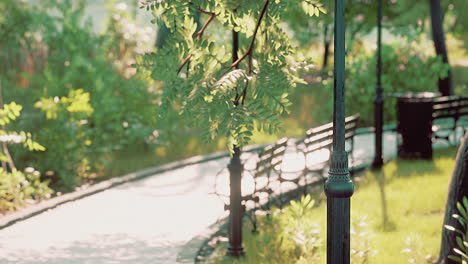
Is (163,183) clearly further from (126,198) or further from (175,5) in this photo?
(175,5)

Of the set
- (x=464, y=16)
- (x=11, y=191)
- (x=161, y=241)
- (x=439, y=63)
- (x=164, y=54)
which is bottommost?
(x=161, y=241)

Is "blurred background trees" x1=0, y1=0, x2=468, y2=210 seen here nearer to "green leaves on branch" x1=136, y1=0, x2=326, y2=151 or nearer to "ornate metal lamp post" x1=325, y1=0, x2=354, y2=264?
"green leaves on branch" x1=136, y1=0, x2=326, y2=151

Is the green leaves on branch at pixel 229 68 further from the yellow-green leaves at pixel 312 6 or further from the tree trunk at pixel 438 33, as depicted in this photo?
the tree trunk at pixel 438 33

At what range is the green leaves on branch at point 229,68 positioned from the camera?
6801 millimetres

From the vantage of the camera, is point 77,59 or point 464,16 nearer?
point 77,59

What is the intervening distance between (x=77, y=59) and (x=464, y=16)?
56.8 ft

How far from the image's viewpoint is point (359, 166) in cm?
1305

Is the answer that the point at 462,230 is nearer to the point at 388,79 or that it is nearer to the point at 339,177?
the point at 339,177

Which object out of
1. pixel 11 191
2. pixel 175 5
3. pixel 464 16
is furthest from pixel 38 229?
pixel 464 16

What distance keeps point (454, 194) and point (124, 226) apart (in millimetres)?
4521

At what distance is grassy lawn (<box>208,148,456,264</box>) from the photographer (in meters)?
7.73

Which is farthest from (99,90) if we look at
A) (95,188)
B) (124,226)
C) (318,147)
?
(318,147)

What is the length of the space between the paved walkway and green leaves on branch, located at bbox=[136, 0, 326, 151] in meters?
2.07

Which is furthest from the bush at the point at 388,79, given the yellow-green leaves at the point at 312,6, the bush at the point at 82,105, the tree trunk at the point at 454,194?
the yellow-green leaves at the point at 312,6
